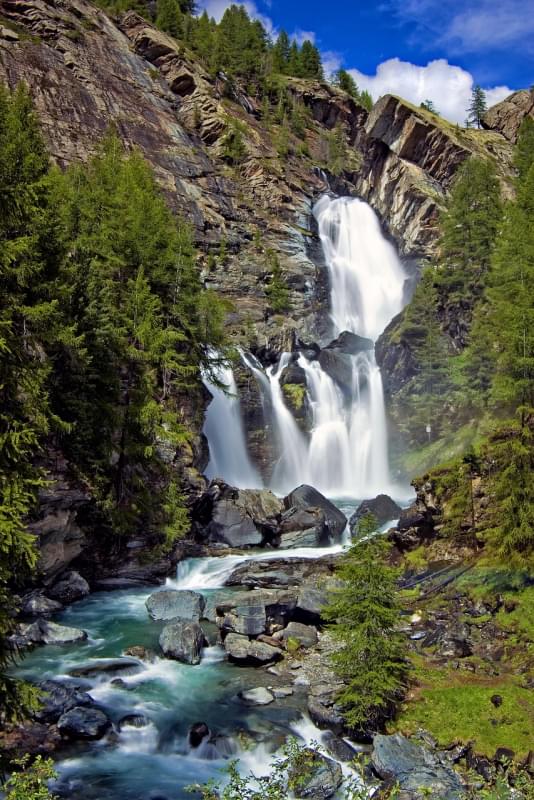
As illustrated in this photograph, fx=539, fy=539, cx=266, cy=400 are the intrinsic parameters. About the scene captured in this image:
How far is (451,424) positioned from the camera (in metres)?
40.0

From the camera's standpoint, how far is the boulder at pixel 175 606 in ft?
65.0

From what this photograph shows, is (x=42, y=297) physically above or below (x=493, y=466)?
above

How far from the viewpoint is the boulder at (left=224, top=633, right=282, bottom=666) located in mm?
16438

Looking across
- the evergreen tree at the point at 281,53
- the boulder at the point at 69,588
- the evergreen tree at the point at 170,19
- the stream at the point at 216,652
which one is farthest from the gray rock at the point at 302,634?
the evergreen tree at the point at 281,53

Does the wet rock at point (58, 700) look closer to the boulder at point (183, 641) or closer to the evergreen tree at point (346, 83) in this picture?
the boulder at point (183, 641)

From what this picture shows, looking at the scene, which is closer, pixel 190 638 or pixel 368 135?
pixel 190 638

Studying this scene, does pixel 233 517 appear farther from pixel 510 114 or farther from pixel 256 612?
pixel 510 114

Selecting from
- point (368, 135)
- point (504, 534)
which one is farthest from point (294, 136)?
point (504, 534)

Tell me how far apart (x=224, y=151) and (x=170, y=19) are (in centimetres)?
2901

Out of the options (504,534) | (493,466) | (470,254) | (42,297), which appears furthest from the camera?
(470,254)

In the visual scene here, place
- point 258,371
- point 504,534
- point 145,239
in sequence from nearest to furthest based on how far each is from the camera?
point 504,534
point 145,239
point 258,371

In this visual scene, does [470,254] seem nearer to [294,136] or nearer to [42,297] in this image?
[42,297]

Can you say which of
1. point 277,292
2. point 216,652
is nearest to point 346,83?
point 277,292

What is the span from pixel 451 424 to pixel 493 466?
1830 cm
